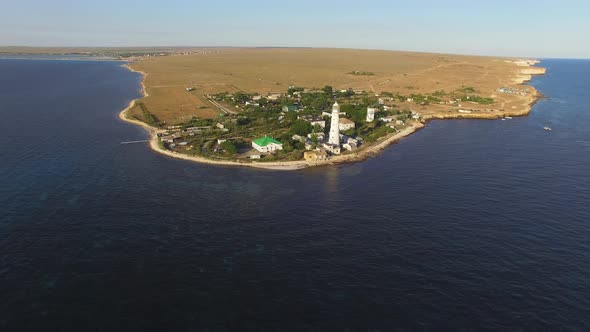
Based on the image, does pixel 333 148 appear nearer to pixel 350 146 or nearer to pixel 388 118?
pixel 350 146

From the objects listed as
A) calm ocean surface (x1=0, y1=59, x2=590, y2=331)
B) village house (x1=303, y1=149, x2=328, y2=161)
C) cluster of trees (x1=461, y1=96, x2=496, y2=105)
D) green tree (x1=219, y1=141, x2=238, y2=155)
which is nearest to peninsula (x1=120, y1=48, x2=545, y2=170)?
village house (x1=303, y1=149, x2=328, y2=161)

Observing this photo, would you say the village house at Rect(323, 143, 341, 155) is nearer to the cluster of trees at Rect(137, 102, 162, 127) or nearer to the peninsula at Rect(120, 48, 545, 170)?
the peninsula at Rect(120, 48, 545, 170)

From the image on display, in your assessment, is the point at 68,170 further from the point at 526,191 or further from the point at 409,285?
the point at 526,191

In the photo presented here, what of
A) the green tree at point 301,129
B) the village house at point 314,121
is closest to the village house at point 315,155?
the green tree at point 301,129

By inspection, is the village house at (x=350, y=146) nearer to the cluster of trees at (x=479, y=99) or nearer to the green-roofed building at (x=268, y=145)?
the green-roofed building at (x=268, y=145)

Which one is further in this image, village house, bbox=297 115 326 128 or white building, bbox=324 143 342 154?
village house, bbox=297 115 326 128

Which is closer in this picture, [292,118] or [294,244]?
[294,244]

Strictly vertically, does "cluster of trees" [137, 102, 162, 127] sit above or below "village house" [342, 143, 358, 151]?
above

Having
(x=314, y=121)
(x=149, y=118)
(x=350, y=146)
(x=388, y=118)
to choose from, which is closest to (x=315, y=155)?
(x=350, y=146)

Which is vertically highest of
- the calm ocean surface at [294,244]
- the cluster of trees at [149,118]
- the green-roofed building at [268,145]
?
the cluster of trees at [149,118]
